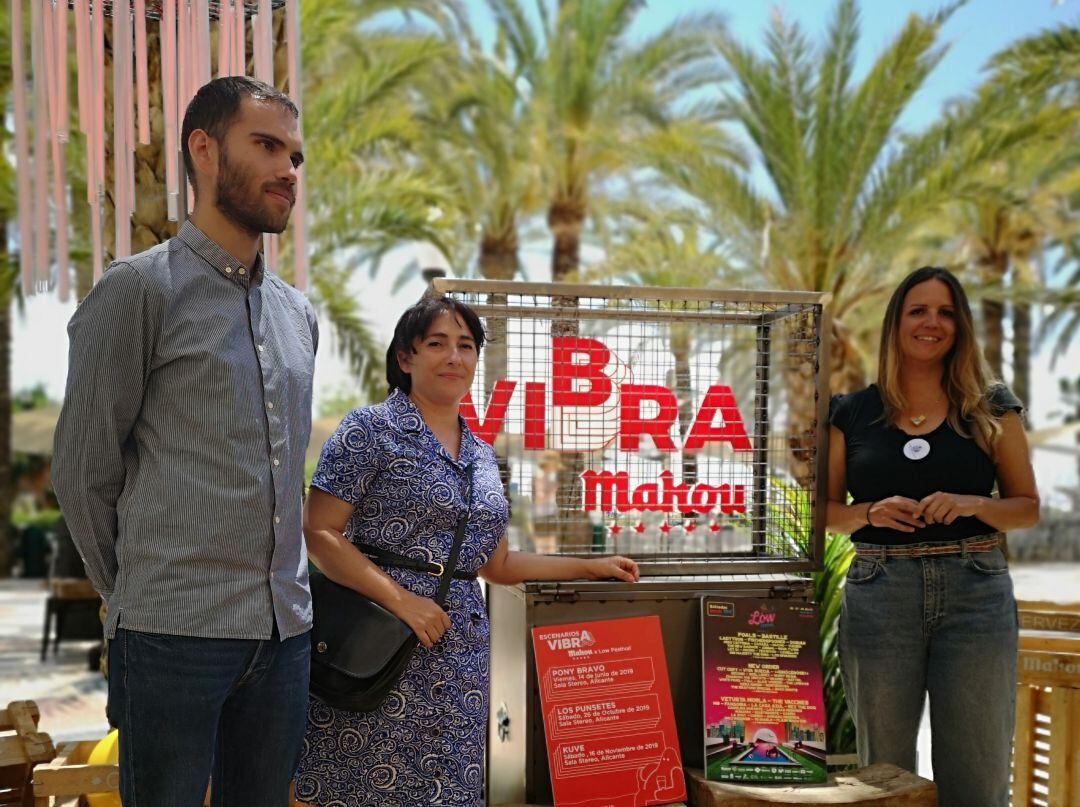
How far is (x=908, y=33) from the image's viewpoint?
1193 centimetres

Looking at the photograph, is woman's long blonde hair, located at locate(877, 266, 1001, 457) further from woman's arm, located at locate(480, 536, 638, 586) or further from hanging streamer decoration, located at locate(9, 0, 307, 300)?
hanging streamer decoration, located at locate(9, 0, 307, 300)

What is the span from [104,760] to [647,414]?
6.16 ft

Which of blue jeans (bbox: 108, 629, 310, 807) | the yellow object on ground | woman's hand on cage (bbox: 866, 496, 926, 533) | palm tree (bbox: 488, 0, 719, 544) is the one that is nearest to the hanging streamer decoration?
the yellow object on ground

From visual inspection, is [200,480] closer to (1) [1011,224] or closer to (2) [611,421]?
(2) [611,421]

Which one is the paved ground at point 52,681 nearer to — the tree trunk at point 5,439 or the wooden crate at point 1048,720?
the wooden crate at point 1048,720

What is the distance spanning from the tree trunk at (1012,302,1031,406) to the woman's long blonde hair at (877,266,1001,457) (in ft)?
84.9

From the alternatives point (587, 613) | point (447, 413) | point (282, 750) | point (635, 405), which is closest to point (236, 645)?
point (282, 750)

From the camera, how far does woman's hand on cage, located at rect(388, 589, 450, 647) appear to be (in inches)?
104

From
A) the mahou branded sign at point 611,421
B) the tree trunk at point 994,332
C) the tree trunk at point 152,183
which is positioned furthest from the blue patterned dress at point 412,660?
the tree trunk at point 994,332

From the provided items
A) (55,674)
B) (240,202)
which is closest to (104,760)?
(240,202)

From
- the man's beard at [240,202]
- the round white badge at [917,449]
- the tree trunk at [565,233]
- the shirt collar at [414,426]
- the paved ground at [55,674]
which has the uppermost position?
the tree trunk at [565,233]

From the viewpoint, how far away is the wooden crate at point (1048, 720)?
377cm

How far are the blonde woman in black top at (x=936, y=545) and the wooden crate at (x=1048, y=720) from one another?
721 millimetres

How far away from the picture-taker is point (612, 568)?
3117mm
